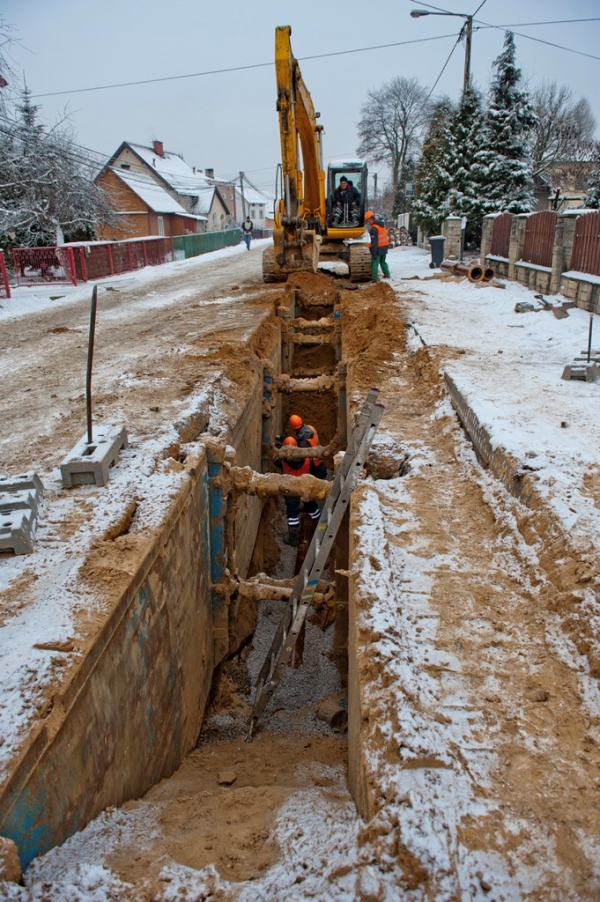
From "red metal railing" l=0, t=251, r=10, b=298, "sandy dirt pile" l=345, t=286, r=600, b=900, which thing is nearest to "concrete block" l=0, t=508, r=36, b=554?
"sandy dirt pile" l=345, t=286, r=600, b=900

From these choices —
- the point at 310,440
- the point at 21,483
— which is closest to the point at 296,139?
the point at 310,440

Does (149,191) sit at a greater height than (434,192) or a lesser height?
greater

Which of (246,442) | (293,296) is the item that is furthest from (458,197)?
(246,442)

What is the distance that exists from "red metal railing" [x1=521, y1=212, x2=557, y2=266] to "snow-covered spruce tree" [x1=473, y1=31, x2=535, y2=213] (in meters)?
9.00

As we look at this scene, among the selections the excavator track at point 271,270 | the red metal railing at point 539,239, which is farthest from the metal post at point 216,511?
the red metal railing at point 539,239

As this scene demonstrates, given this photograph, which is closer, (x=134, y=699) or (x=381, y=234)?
(x=134, y=699)

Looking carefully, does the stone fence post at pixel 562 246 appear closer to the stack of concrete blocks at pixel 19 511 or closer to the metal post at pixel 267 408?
the metal post at pixel 267 408

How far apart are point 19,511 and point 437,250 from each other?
19611 mm

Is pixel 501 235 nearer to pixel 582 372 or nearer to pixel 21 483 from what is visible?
pixel 582 372

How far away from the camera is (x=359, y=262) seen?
15.7 meters

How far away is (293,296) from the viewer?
1452cm

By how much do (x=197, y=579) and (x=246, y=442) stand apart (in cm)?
306

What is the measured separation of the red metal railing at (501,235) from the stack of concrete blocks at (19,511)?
16047mm

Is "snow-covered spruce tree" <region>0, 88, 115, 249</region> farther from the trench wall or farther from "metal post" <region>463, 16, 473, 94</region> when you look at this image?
the trench wall
